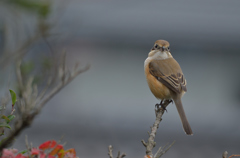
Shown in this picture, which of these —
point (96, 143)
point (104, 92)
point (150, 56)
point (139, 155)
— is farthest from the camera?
point (104, 92)

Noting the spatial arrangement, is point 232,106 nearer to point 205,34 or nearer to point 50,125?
point 205,34

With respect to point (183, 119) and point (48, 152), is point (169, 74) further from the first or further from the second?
point (48, 152)

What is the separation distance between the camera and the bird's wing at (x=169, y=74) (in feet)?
14.1

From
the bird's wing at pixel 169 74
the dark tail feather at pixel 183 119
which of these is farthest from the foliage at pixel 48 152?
the bird's wing at pixel 169 74

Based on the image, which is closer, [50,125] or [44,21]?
[44,21]

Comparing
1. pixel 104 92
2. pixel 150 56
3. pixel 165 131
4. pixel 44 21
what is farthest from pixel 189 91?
pixel 44 21

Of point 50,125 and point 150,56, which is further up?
point 150,56

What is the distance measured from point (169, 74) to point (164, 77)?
73mm

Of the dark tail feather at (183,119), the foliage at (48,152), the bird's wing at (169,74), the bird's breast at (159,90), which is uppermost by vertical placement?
the bird's wing at (169,74)

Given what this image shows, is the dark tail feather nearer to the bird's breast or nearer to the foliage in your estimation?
the bird's breast

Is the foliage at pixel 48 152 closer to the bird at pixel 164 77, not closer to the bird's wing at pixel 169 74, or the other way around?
the bird at pixel 164 77

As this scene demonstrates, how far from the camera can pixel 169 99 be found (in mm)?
4363

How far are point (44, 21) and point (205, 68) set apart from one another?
27.3ft

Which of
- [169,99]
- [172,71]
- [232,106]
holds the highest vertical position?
[172,71]
